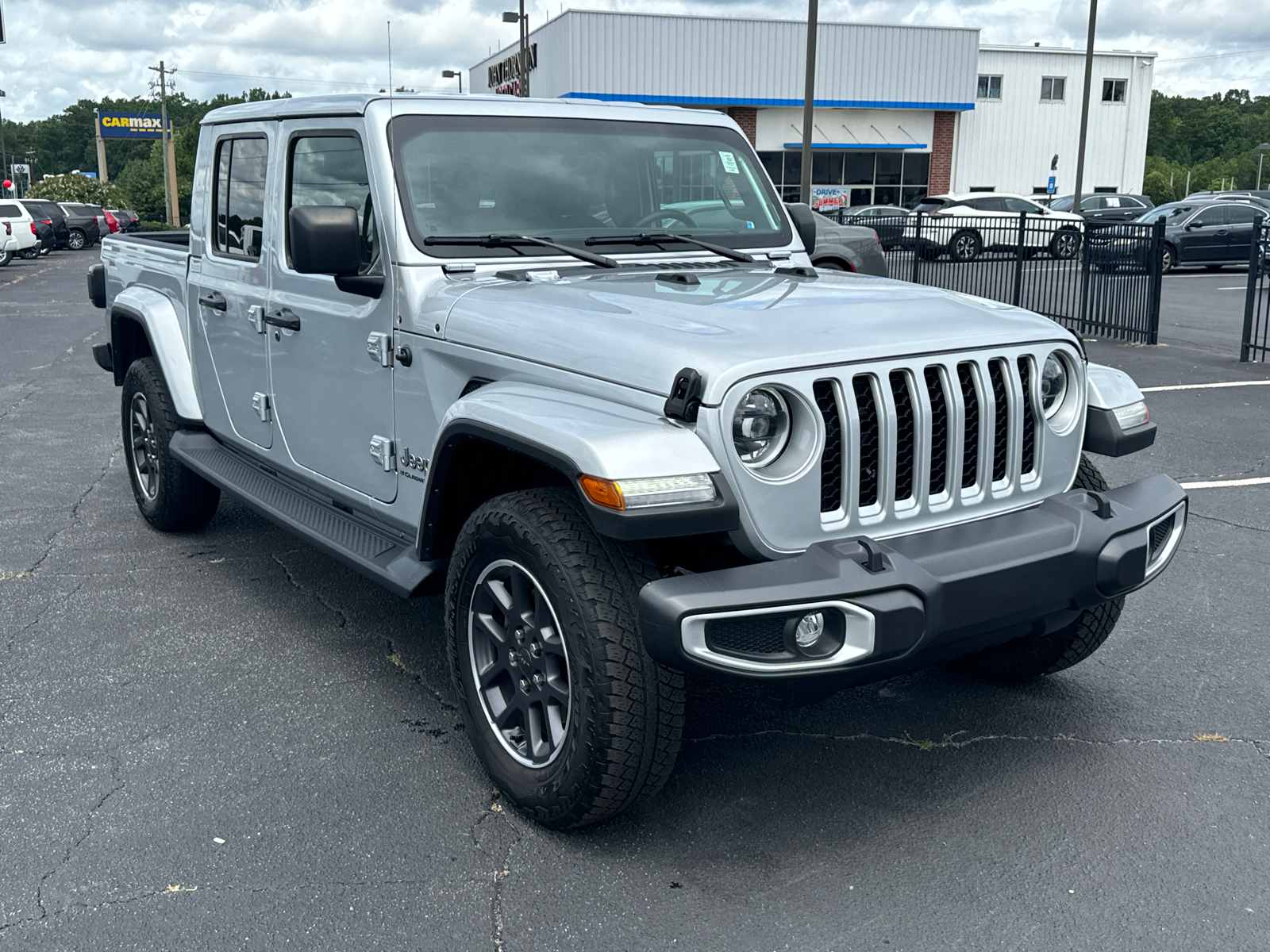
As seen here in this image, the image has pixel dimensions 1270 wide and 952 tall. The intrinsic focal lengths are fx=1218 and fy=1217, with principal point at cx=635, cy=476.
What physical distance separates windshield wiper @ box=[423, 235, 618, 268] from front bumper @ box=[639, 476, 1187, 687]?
1.50 metres

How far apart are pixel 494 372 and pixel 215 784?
147 cm

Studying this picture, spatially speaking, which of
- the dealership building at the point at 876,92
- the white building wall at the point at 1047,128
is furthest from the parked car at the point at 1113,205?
the white building wall at the point at 1047,128

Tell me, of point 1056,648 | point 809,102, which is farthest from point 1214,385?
point 809,102

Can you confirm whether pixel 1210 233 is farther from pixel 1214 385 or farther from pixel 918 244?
pixel 1214 385

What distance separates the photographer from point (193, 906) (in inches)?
117

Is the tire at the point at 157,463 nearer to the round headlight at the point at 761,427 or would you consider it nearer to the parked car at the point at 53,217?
the round headlight at the point at 761,427

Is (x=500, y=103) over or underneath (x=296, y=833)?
over

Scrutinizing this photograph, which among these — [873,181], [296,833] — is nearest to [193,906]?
[296,833]

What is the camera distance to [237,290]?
195 inches

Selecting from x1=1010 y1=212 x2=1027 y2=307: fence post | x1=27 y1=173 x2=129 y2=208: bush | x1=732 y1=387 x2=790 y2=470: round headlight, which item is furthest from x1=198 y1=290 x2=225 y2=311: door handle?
x1=27 y1=173 x2=129 y2=208: bush

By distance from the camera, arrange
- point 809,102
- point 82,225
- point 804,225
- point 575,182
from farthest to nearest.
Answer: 1. point 82,225
2. point 809,102
3. point 804,225
4. point 575,182

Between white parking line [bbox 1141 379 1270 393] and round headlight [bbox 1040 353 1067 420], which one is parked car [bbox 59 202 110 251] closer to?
white parking line [bbox 1141 379 1270 393]

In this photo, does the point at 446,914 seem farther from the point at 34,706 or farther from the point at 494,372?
the point at 34,706

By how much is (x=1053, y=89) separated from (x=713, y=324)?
54.4m
